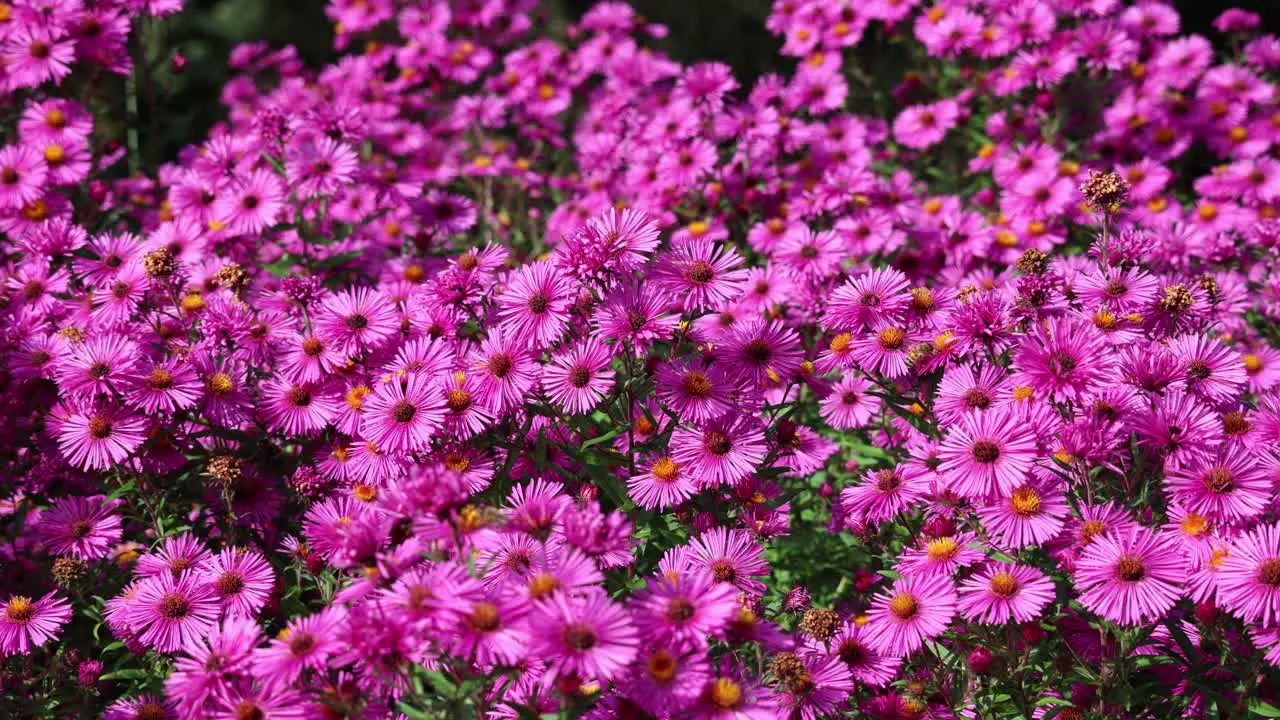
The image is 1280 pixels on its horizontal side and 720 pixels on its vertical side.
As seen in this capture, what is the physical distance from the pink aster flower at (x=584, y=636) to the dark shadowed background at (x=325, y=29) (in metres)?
6.96

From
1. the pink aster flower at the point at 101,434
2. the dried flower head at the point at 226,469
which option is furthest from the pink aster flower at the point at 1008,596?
the pink aster flower at the point at 101,434

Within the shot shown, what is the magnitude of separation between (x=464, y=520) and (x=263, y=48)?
4.78 meters

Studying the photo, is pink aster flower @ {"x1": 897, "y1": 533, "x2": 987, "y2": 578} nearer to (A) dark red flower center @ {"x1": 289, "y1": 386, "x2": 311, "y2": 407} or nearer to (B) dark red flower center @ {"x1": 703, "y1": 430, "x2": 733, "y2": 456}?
(B) dark red flower center @ {"x1": 703, "y1": 430, "x2": 733, "y2": 456}

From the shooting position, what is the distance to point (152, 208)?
14.7ft

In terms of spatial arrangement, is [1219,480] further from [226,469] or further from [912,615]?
[226,469]

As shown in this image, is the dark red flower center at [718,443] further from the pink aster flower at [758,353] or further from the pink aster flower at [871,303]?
the pink aster flower at [871,303]

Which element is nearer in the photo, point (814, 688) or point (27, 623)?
point (814, 688)

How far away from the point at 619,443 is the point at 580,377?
1.16ft

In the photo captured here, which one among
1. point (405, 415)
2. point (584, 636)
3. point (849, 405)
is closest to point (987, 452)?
point (849, 405)

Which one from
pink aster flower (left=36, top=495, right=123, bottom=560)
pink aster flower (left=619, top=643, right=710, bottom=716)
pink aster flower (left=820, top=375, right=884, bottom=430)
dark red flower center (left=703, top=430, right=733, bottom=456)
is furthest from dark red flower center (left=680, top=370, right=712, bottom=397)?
pink aster flower (left=36, top=495, right=123, bottom=560)

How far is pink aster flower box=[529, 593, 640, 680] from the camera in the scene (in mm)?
1755

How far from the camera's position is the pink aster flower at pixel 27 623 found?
2572mm

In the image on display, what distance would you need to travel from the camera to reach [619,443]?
2.78m

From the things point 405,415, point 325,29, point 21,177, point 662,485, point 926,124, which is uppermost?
point 405,415
